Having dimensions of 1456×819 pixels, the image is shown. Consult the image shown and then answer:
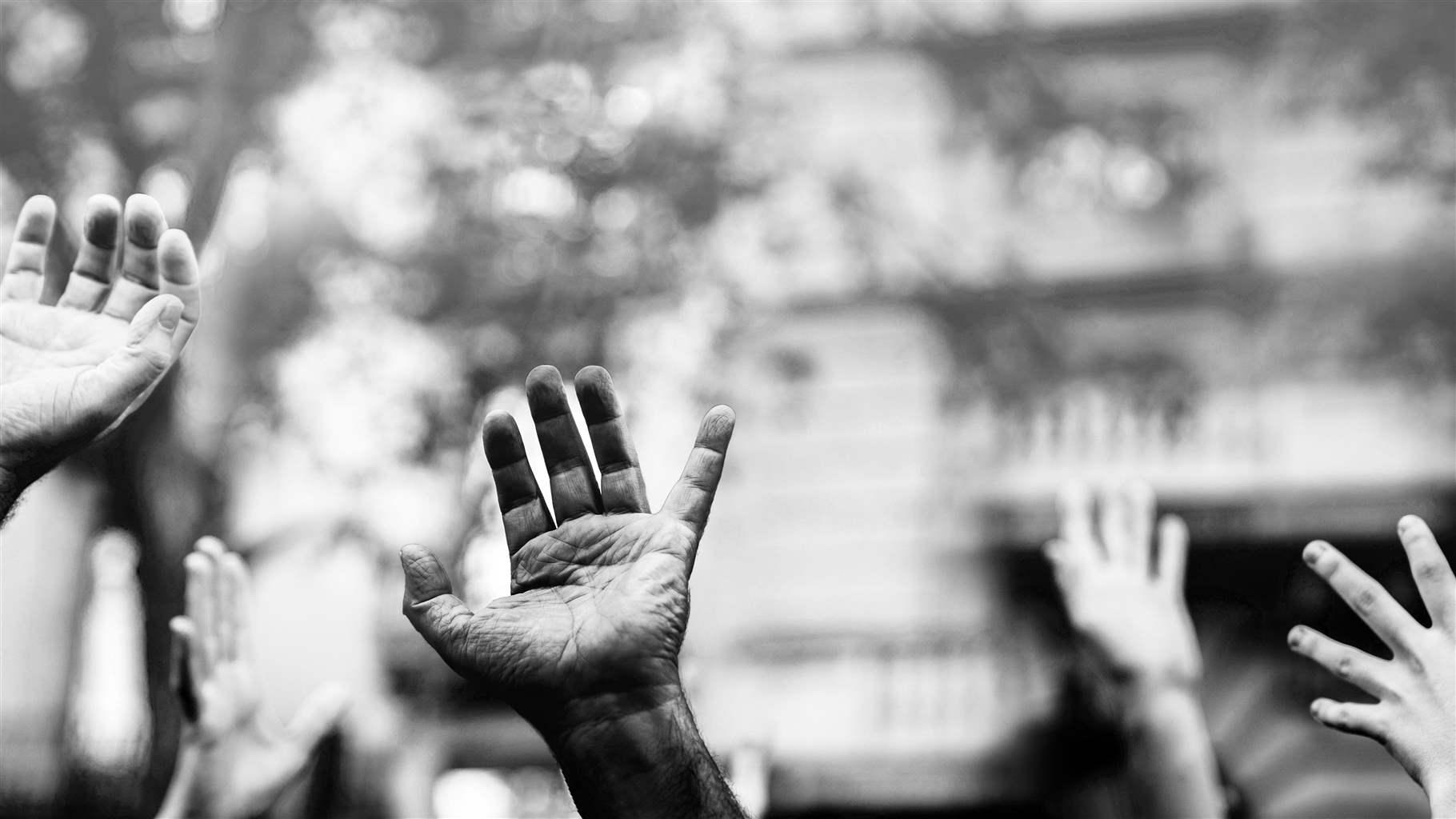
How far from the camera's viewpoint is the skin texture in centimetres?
239

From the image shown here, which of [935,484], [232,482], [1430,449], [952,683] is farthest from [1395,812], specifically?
[232,482]

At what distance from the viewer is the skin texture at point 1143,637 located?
7.86 ft

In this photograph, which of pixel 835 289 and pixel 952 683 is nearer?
pixel 952 683

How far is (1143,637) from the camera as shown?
2.55 metres

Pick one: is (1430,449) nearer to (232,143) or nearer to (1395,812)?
(1395,812)

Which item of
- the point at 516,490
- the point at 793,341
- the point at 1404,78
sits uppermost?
the point at 1404,78

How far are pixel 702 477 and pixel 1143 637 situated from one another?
1.18 metres

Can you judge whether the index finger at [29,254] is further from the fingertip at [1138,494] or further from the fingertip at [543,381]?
the fingertip at [1138,494]

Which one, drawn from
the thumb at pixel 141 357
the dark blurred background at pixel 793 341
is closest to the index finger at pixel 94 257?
the thumb at pixel 141 357

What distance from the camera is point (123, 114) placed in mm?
6879

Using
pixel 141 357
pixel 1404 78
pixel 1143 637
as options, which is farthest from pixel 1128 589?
pixel 1404 78

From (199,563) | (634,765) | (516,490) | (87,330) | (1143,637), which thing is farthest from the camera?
(199,563)

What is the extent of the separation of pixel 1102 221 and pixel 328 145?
602cm

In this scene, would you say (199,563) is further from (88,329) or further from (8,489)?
(8,489)
